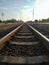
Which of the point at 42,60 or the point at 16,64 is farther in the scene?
the point at 42,60

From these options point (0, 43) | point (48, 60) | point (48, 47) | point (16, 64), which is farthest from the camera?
point (0, 43)

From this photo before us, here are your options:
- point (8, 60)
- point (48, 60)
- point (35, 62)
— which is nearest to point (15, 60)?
point (8, 60)

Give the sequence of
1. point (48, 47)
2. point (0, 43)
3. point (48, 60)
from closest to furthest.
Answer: point (48, 60), point (48, 47), point (0, 43)

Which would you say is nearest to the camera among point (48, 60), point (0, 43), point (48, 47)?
point (48, 60)

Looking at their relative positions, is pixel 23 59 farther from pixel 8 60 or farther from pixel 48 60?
pixel 48 60

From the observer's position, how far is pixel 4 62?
10.7ft

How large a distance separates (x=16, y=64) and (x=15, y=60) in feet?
0.89

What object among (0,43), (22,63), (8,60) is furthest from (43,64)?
(0,43)

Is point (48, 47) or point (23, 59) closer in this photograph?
point (23, 59)

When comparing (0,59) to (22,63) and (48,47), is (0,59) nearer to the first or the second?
(22,63)

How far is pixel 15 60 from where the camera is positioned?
3.45 m

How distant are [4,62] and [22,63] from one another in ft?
1.28

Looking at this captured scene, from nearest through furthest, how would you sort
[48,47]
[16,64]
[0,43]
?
[16,64], [48,47], [0,43]

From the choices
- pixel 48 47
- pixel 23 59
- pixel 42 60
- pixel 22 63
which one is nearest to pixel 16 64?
pixel 22 63
